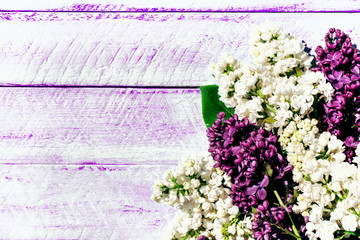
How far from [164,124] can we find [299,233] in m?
0.34

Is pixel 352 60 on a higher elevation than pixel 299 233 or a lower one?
higher

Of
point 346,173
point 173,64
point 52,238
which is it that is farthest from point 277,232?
point 52,238

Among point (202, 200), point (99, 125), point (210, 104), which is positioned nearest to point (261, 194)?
point (202, 200)

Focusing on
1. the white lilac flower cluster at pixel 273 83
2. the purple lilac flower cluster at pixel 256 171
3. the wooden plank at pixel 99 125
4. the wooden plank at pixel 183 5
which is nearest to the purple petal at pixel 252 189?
the purple lilac flower cluster at pixel 256 171

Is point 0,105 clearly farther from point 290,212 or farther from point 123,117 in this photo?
point 290,212

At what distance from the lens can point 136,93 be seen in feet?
2.53

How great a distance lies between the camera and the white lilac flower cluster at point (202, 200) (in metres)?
0.59

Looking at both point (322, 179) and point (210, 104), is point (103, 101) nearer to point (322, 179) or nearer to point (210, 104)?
point (210, 104)

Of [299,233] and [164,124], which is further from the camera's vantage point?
[164,124]

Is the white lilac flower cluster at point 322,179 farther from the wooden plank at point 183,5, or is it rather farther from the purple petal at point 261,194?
the wooden plank at point 183,5

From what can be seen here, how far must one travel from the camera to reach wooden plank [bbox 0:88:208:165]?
0.77 meters

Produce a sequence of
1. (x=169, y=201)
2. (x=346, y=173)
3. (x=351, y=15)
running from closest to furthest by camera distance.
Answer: (x=346, y=173), (x=169, y=201), (x=351, y=15)

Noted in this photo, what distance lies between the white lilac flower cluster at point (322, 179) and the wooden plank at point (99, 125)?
0.25 m

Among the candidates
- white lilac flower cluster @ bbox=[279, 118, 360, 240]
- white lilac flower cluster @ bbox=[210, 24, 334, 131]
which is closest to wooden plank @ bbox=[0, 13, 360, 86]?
white lilac flower cluster @ bbox=[210, 24, 334, 131]
